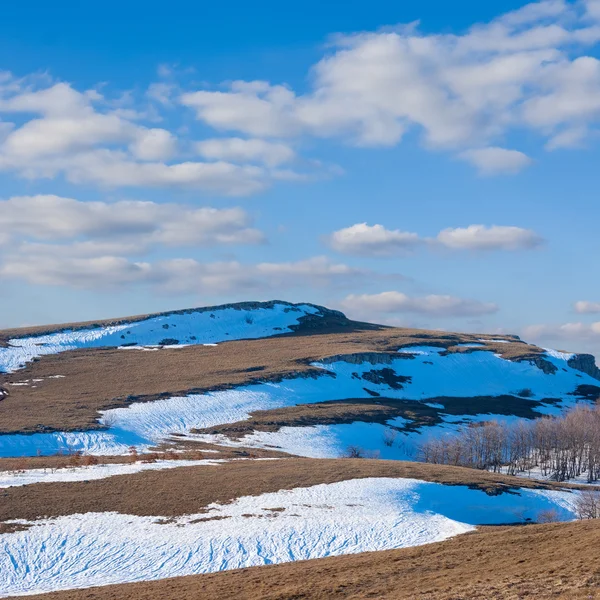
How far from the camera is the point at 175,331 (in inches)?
6491

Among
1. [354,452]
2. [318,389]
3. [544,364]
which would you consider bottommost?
[354,452]

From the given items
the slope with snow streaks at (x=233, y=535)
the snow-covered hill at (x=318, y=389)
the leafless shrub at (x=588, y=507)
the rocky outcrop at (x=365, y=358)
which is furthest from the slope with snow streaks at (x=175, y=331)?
the leafless shrub at (x=588, y=507)

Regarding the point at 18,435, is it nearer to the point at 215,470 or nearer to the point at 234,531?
the point at 215,470

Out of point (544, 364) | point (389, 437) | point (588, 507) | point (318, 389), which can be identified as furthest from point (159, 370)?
point (588, 507)

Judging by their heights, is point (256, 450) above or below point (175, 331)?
below

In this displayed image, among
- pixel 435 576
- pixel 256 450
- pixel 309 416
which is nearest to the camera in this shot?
pixel 435 576

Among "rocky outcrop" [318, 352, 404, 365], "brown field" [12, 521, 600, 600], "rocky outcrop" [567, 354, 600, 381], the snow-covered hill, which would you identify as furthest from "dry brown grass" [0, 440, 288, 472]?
"rocky outcrop" [567, 354, 600, 381]

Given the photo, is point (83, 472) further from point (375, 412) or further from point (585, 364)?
point (585, 364)

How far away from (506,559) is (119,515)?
25053mm

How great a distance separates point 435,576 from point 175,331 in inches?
5675

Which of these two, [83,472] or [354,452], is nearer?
[83,472]

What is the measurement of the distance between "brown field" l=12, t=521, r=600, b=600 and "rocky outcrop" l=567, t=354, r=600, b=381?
5490 inches

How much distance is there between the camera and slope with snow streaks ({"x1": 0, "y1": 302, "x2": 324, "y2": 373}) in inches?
5837

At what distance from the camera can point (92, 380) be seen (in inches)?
4584
